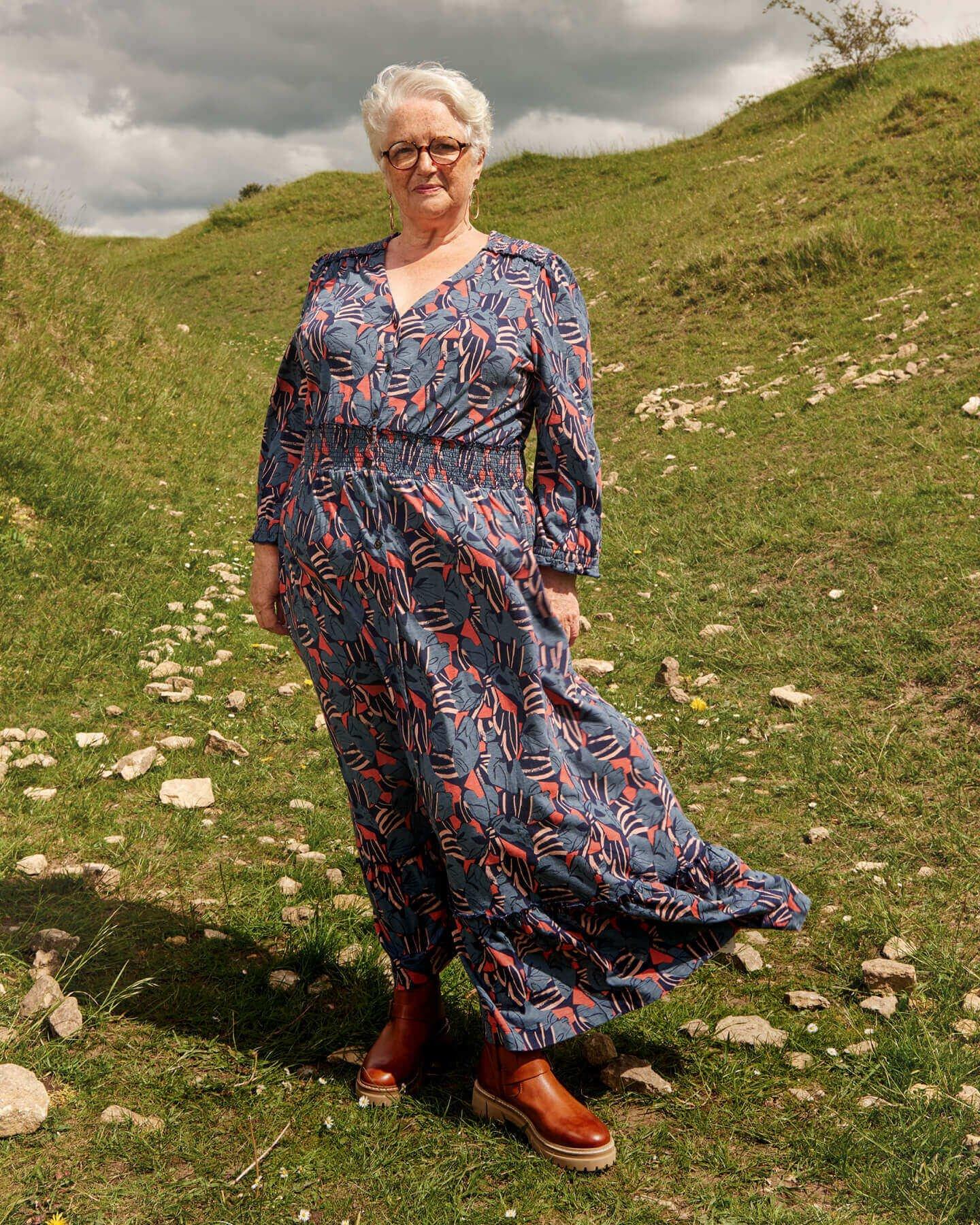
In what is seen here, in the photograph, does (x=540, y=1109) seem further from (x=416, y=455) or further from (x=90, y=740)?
(x=90, y=740)

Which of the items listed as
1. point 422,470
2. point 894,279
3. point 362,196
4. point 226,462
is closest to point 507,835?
point 422,470

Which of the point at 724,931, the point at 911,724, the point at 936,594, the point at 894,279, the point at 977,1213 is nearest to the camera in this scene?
the point at 977,1213

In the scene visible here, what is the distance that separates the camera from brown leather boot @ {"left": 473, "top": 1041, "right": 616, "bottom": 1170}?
2301 mm

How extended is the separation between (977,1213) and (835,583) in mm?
3967

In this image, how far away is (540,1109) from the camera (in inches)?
92.4

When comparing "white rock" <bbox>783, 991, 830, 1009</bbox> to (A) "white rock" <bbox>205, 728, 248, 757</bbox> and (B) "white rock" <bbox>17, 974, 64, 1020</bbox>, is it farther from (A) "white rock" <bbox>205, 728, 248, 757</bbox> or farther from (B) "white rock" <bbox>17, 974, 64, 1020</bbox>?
(A) "white rock" <bbox>205, 728, 248, 757</bbox>

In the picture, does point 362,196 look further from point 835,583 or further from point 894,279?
point 835,583

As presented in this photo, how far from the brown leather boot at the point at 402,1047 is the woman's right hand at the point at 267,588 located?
3.15 feet

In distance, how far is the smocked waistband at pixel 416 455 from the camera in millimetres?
2322

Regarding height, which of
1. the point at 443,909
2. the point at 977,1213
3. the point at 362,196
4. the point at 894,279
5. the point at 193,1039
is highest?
the point at 362,196

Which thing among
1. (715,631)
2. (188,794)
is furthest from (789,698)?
(188,794)

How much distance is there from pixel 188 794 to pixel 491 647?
216 centimetres

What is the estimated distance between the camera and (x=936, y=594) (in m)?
5.29

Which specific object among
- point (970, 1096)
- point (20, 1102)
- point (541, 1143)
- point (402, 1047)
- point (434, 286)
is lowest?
point (970, 1096)
